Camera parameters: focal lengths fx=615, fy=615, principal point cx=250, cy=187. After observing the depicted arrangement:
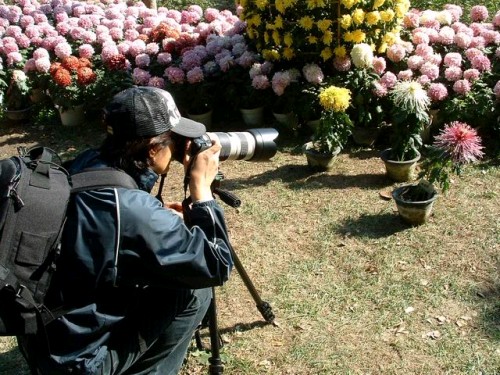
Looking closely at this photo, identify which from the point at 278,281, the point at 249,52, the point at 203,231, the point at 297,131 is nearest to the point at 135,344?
the point at 203,231

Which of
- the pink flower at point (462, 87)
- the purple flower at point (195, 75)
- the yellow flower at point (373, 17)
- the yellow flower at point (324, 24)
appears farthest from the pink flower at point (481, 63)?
the purple flower at point (195, 75)

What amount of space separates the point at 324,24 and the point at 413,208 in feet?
6.66

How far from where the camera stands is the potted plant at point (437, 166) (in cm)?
404

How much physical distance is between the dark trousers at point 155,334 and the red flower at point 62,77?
4213 mm

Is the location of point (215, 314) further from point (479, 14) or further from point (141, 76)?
point (479, 14)

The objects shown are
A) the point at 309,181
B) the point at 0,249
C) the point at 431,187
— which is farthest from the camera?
the point at 309,181

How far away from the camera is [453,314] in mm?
3533

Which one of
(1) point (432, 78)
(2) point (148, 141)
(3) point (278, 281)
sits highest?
(2) point (148, 141)

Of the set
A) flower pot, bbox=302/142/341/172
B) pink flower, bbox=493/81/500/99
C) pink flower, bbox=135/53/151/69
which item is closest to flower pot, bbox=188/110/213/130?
pink flower, bbox=135/53/151/69

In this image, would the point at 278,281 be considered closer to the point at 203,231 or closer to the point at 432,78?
the point at 203,231

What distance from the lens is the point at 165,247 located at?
204 centimetres

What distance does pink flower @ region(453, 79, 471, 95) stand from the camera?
5.17 metres

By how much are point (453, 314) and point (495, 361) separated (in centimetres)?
41

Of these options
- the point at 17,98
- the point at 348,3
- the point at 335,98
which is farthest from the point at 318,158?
the point at 17,98
